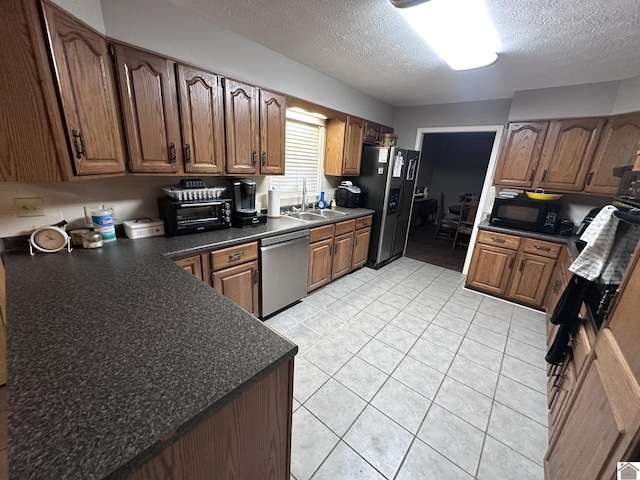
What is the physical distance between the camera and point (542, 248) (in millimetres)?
2719

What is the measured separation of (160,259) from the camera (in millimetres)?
1545

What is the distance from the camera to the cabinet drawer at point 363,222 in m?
3.39

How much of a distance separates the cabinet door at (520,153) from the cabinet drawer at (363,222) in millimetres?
1609

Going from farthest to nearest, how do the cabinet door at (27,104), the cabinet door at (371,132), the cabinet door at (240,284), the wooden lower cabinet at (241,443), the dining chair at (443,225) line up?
the dining chair at (443,225) → the cabinet door at (371,132) → the cabinet door at (240,284) → the cabinet door at (27,104) → the wooden lower cabinet at (241,443)

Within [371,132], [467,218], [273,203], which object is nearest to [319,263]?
[273,203]

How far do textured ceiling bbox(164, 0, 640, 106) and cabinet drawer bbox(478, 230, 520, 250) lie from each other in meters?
1.63

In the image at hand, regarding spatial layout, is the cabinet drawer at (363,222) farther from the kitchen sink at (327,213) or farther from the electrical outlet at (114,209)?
the electrical outlet at (114,209)

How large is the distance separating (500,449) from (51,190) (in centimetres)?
316

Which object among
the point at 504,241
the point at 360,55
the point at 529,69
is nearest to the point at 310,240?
the point at 360,55

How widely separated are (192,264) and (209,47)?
1.70 metres

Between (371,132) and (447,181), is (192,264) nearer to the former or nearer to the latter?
(371,132)

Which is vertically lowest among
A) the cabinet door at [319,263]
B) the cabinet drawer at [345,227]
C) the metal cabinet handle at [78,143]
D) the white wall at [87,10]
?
the cabinet door at [319,263]

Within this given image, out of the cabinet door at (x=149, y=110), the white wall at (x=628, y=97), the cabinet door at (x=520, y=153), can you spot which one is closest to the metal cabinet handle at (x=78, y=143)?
the cabinet door at (x=149, y=110)

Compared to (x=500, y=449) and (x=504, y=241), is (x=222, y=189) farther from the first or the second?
(x=504, y=241)
